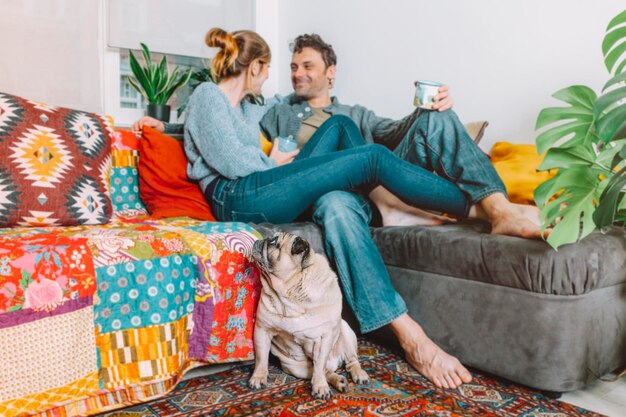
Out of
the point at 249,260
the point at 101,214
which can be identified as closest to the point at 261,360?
the point at 249,260

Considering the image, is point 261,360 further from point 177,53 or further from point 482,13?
point 177,53

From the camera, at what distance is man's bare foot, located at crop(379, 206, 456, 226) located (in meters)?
1.83

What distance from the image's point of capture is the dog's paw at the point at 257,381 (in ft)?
4.66

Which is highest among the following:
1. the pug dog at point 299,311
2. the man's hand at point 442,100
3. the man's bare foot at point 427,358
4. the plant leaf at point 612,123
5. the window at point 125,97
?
the window at point 125,97

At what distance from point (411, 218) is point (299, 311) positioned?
66cm

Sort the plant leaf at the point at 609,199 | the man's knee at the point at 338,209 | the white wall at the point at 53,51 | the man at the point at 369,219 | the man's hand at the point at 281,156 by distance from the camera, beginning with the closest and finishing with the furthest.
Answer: the plant leaf at the point at 609,199 → the man at the point at 369,219 → the man's knee at the point at 338,209 → the man's hand at the point at 281,156 → the white wall at the point at 53,51

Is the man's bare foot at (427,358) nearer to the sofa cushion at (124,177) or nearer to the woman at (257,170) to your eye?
the woman at (257,170)

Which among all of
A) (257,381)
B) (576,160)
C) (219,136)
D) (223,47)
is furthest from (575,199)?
(223,47)

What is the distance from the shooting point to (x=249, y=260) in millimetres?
1537

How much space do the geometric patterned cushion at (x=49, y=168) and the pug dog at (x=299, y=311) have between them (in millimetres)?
748

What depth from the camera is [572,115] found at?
130cm

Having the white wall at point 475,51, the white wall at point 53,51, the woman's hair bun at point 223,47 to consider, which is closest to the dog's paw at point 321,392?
the woman's hair bun at point 223,47

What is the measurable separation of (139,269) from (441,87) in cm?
117

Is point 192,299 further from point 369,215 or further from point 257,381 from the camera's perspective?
point 369,215
